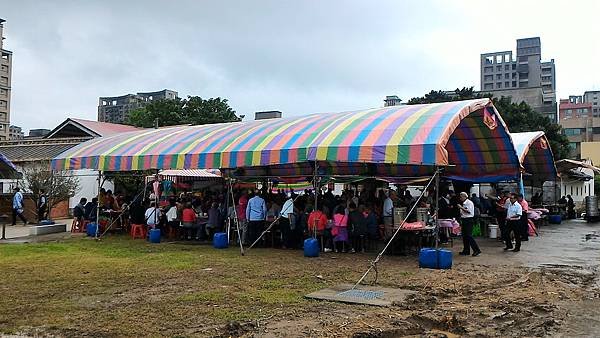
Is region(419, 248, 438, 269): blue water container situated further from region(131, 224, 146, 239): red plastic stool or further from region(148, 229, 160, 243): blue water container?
region(131, 224, 146, 239): red plastic stool

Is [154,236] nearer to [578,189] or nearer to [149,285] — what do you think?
[149,285]

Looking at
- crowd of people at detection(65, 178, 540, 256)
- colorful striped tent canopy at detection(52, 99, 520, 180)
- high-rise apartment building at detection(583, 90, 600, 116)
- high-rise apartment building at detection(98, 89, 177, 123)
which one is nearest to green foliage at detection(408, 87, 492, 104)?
colorful striped tent canopy at detection(52, 99, 520, 180)

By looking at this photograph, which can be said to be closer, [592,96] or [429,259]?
[429,259]

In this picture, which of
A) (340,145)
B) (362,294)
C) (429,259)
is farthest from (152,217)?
(362,294)

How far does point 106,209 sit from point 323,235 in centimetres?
896

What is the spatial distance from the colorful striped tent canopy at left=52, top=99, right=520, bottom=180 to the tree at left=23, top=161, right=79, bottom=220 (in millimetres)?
4907

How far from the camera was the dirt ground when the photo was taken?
6191 millimetres

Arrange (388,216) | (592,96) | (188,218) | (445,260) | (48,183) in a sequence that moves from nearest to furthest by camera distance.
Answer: (445,260)
(388,216)
(188,218)
(48,183)
(592,96)

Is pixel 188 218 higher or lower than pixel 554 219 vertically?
lower

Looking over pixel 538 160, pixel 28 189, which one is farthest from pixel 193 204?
pixel 538 160

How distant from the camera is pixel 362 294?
8.05 meters

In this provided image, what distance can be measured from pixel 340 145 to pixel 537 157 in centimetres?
1421

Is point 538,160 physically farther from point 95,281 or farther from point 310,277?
point 95,281

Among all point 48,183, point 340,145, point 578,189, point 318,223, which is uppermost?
point 578,189
